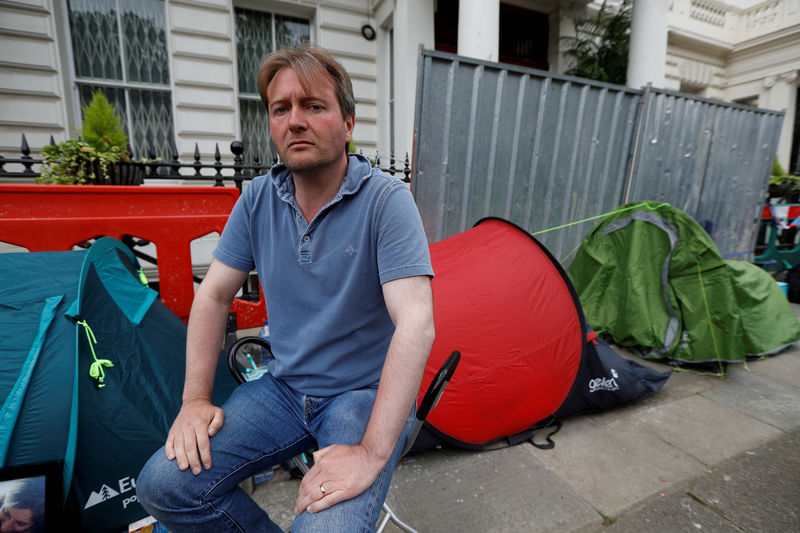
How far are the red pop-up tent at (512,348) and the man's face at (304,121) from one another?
4.39 ft

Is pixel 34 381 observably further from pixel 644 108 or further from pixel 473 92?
pixel 644 108

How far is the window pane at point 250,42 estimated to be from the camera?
697 cm

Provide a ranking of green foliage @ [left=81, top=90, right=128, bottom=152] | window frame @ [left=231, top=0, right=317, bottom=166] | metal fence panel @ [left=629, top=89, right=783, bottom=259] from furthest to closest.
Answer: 1. window frame @ [left=231, top=0, right=317, bottom=166]
2. metal fence panel @ [left=629, top=89, right=783, bottom=259]
3. green foliage @ [left=81, top=90, right=128, bottom=152]

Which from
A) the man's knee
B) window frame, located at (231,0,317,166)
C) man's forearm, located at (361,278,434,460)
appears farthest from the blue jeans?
window frame, located at (231,0,317,166)

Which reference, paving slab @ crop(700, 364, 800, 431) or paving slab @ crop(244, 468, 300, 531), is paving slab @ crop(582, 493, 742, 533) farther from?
paving slab @ crop(244, 468, 300, 531)

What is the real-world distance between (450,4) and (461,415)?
823cm

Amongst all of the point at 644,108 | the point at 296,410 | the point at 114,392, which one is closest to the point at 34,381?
the point at 114,392

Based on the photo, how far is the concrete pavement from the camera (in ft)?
6.06

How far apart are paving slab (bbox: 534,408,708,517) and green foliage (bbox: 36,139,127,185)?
3.70 m

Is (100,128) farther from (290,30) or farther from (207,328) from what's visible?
(290,30)

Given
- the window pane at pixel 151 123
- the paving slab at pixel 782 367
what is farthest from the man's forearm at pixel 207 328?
the window pane at pixel 151 123

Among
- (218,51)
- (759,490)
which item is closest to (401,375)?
(759,490)

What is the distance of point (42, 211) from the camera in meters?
2.75

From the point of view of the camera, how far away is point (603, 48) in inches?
319
